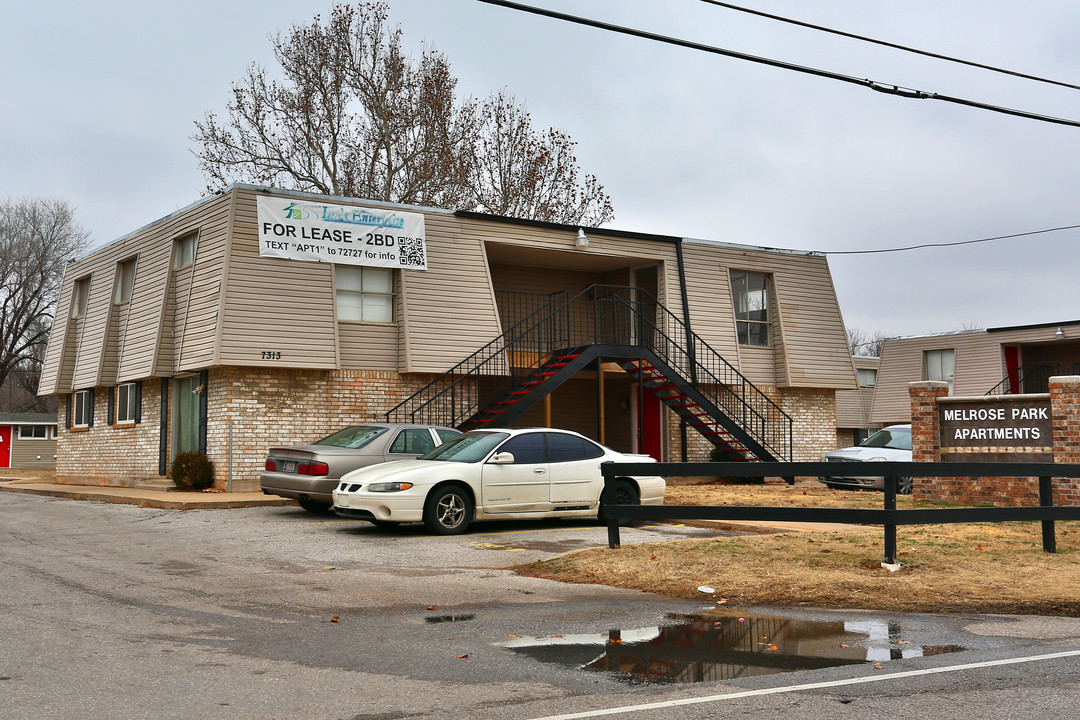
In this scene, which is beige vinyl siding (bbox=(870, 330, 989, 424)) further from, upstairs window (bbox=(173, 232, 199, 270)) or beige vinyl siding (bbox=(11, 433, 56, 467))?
beige vinyl siding (bbox=(11, 433, 56, 467))

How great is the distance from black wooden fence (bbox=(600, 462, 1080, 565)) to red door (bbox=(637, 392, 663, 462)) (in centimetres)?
1535

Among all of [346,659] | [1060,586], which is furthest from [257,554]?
[1060,586]

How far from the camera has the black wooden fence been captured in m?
9.91

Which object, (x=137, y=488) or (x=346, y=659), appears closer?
(x=346, y=659)

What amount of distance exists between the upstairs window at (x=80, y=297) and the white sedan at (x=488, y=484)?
58.7 feet

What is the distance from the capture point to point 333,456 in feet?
49.3

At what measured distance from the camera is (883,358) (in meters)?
37.6

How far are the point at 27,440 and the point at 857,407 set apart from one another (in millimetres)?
40479

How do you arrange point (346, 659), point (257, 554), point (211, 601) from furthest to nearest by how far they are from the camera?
point (257, 554)
point (211, 601)
point (346, 659)

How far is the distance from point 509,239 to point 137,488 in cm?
1040

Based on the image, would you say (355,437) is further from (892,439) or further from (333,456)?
(892,439)

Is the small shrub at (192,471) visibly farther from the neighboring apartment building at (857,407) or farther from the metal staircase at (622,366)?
the neighboring apartment building at (857,407)

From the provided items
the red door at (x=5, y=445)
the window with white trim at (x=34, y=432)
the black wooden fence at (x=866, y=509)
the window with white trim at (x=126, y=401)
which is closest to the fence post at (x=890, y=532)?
the black wooden fence at (x=866, y=509)

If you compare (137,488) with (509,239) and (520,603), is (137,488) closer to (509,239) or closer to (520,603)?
(509,239)
